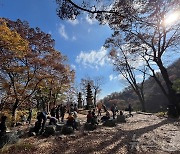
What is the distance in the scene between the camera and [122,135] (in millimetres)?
12195

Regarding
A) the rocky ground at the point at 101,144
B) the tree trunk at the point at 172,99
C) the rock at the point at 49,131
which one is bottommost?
the rocky ground at the point at 101,144

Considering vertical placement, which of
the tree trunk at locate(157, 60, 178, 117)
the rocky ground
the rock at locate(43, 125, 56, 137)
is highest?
the tree trunk at locate(157, 60, 178, 117)

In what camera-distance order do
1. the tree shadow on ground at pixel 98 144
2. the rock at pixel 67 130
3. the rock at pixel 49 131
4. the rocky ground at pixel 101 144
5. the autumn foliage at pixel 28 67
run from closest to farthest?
the rocky ground at pixel 101 144 < the tree shadow on ground at pixel 98 144 < the rock at pixel 49 131 < the rock at pixel 67 130 < the autumn foliage at pixel 28 67

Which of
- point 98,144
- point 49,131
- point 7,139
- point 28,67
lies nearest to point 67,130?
point 49,131

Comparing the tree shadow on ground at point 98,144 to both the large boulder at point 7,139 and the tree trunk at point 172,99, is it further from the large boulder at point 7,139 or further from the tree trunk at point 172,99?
the tree trunk at point 172,99

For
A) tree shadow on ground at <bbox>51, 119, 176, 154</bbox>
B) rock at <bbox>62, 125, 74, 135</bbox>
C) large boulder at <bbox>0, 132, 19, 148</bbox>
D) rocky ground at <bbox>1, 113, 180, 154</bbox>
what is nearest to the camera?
rocky ground at <bbox>1, 113, 180, 154</bbox>

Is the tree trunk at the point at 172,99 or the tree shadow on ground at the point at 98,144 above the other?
the tree trunk at the point at 172,99

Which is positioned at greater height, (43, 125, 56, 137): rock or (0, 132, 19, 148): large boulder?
(43, 125, 56, 137): rock

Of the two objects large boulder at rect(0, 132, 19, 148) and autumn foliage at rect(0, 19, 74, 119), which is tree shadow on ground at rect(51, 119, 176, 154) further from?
autumn foliage at rect(0, 19, 74, 119)

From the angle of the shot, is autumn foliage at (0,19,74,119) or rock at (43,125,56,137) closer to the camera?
rock at (43,125,56,137)

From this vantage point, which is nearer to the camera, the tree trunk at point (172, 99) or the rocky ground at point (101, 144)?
the rocky ground at point (101, 144)

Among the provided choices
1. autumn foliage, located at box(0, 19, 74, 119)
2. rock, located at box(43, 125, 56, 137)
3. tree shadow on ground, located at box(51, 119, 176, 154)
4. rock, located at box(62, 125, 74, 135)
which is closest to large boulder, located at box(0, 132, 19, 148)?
rock, located at box(43, 125, 56, 137)

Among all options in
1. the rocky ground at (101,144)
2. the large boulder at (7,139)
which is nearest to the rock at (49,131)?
the rocky ground at (101,144)

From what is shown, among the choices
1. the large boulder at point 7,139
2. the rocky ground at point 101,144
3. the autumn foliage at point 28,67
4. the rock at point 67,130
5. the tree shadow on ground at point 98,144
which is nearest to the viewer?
the rocky ground at point 101,144
